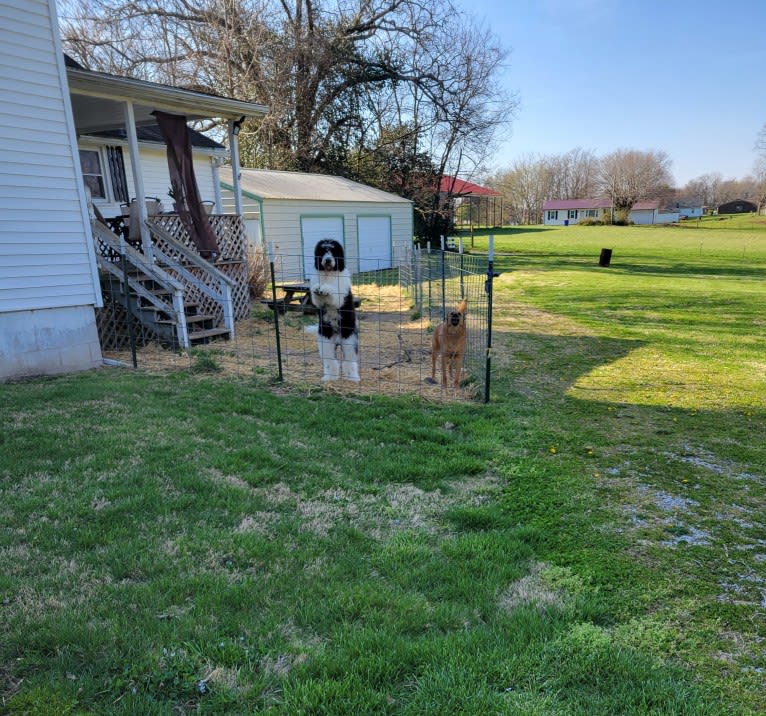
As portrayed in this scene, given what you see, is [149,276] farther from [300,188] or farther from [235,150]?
[300,188]

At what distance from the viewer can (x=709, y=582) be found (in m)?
2.65

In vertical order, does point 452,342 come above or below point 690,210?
below

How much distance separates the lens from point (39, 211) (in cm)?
654

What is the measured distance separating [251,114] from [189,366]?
5.51 m

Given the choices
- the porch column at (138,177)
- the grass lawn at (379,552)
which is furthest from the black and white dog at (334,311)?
the porch column at (138,177)

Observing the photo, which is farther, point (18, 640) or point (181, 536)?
point (181, 536)

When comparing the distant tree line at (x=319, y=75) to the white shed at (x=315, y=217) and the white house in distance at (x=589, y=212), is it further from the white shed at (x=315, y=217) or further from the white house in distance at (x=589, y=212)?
the white house in distance at (x=589, y=212)

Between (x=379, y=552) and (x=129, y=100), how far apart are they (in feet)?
26.8

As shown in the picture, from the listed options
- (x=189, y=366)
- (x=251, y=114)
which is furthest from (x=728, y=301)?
(x=189, y=366)

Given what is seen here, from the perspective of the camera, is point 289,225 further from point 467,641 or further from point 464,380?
point 467,641

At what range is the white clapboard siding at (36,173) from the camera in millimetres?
6164

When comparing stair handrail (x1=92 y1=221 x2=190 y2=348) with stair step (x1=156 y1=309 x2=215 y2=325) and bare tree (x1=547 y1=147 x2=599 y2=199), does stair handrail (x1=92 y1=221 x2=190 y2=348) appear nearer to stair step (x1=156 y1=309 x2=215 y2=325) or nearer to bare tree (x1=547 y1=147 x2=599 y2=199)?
stair step (x1=156 y1=309 x2=215 y2=325)

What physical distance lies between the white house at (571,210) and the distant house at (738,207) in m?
31.8

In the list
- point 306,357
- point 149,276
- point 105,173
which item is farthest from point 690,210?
point 149,276
